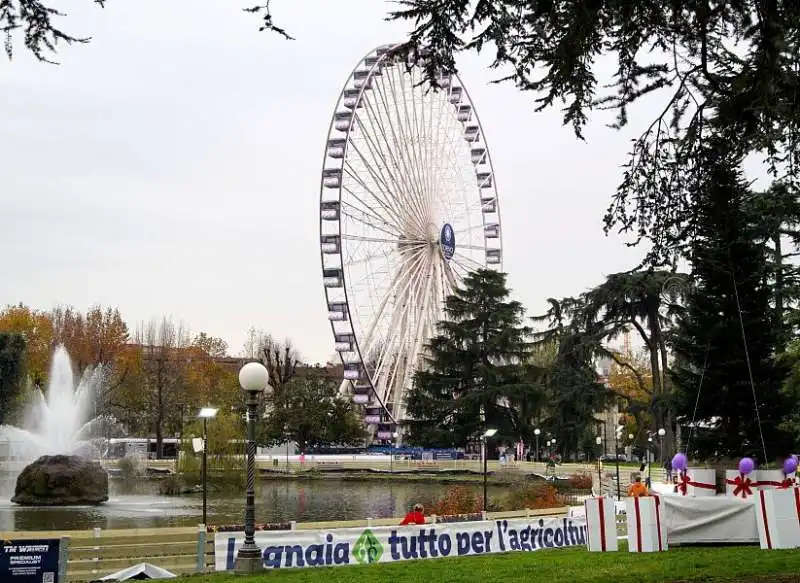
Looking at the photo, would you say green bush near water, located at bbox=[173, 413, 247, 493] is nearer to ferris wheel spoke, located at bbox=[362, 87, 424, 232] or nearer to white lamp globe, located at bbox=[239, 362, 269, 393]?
ferris wheel spoke, located at bbox=[362, 87, 424, 232]

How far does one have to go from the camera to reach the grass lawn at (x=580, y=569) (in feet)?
37.6

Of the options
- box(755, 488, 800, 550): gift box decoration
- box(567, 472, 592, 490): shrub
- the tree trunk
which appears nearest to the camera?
box(755, 488, 800, 550): gift box decoration

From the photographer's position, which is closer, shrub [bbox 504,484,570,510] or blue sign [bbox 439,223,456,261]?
shrub [bbox 504,484,570,510]

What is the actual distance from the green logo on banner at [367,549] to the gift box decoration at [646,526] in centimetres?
443

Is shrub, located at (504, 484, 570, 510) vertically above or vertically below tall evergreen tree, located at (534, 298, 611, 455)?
below

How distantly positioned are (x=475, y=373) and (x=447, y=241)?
11.4 meters

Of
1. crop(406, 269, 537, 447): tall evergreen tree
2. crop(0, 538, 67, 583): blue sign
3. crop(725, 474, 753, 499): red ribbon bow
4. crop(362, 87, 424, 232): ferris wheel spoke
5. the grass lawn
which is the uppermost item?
crop(362, 87, 424, 232): ferris wheel spoke

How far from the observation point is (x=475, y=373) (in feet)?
221

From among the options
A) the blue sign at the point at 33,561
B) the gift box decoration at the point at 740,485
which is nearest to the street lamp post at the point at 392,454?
the gift box decoration at the point at 740,485

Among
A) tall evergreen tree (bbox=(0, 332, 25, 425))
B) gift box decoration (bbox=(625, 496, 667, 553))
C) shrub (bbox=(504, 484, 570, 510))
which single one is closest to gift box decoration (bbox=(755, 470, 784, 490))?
gift box decoration (bbox=(625, 496, 667, 553))

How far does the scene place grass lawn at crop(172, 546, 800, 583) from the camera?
11.5 meters

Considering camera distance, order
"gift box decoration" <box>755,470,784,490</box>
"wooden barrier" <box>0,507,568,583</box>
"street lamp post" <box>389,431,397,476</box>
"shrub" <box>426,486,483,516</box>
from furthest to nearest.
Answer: "street lamp post" <box>389,431,397,476</box>
"shrub" <box>426,486,483,516</box>
"gift box decoration" <box>755,470,784,490</box>
"wooden barrier" <box>0,507,568,583</box>

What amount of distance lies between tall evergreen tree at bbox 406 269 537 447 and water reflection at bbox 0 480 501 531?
9.22 metres

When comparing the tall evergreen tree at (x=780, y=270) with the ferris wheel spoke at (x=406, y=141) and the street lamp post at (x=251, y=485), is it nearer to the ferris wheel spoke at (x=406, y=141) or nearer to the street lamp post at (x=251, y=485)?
the street lamp post at (x=251, y=485)
